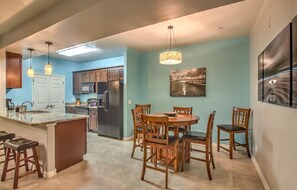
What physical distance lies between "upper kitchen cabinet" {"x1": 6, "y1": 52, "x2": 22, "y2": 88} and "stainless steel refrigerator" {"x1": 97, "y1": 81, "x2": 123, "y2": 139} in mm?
2055

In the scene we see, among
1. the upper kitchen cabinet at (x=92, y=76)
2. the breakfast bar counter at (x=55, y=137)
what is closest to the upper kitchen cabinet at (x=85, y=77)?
the upper kitchen cabinet at (x=92, y=76)

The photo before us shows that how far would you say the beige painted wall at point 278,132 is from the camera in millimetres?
1484

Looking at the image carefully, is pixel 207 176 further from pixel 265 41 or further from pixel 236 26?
pixel 236 26

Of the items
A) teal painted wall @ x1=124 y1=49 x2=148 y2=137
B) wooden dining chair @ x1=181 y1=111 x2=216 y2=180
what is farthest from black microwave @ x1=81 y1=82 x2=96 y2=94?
wooden dining chair @ x1=181 y1=111 x2=216 y2=180

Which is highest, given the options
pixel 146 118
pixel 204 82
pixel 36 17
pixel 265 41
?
pixel 36 17

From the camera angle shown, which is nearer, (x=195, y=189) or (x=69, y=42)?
(x=195, y=189)

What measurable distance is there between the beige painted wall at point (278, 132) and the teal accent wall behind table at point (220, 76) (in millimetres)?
1381

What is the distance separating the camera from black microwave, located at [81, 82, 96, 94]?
6.04 metres

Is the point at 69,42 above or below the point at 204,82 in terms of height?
above

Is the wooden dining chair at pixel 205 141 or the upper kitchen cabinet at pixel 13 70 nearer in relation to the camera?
the wooden dining chair at pixel 205 141

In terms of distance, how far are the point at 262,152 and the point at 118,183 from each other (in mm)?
2220

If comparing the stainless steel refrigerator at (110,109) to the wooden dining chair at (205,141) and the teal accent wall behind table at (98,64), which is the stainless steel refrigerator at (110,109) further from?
the wooden dining chair at (205,141)

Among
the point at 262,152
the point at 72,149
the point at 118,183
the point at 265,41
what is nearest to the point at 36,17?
the point at 72,149

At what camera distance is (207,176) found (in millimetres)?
2617
